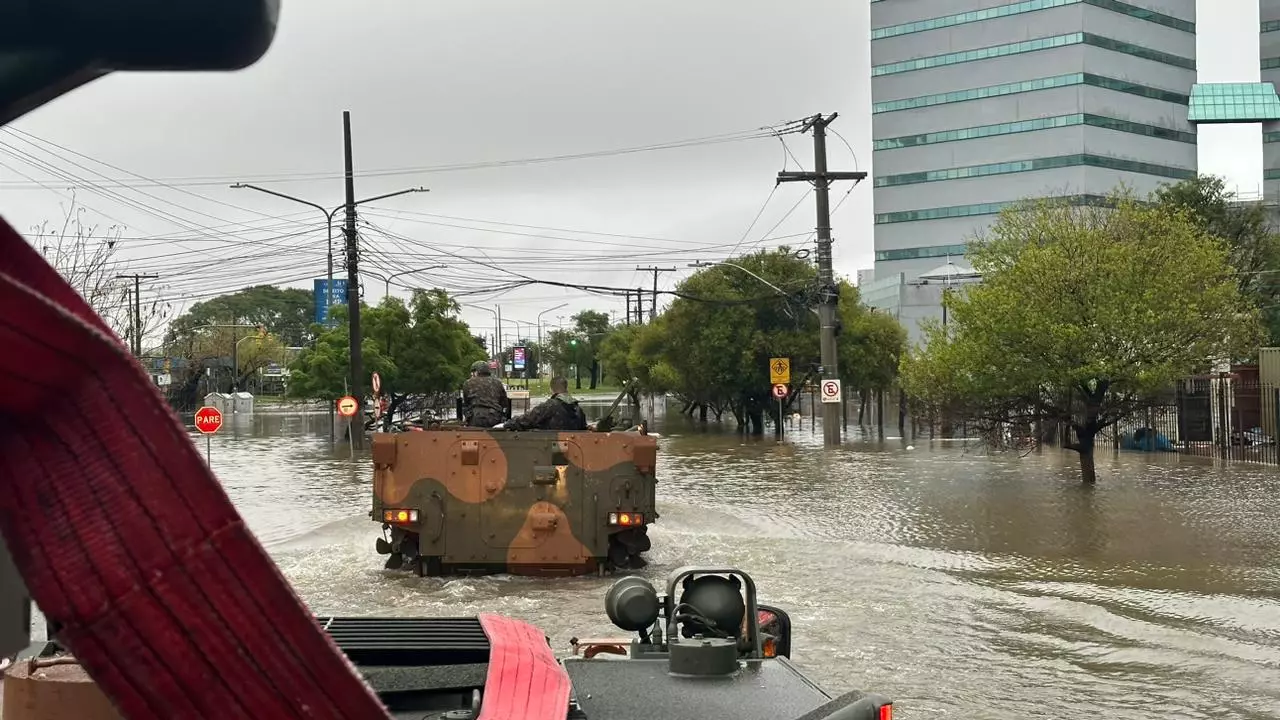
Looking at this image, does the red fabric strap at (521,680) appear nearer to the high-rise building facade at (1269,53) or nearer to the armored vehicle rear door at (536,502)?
the armored vehicle rear door at (536,502)

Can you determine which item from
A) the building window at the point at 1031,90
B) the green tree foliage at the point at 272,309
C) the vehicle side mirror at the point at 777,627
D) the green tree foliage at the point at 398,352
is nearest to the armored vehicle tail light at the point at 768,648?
the vehicle side mirror at the point at 777,627

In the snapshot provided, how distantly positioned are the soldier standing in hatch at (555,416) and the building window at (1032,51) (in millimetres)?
64393

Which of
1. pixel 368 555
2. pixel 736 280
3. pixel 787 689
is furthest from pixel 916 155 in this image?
pixel 787 689

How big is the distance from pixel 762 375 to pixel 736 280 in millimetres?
3199

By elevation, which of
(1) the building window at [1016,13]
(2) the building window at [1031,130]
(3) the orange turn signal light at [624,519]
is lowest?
(3) the orange turn signal light at [624,519]

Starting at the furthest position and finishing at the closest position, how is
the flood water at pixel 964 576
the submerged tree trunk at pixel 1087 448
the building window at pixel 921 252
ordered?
the building window at pixel 921 252 < the submerged tree trunk at pixel 1087 448 < the flood water at pixel 964 576

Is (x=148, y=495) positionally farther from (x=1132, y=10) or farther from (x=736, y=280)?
(x=1132, y=10)

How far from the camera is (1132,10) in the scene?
72.9 m

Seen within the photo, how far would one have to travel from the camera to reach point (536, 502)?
1292cm

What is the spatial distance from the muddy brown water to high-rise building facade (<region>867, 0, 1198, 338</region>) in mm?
47504

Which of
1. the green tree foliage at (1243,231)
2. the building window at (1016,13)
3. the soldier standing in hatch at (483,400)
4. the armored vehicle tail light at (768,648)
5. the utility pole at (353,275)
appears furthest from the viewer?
the building window at (1016,13)

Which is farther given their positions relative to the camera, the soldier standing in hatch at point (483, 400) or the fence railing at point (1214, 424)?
the fence railing at point (1214, 424)

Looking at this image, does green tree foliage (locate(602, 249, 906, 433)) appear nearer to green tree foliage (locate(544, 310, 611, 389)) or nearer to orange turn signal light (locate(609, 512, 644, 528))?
orange turn signal light (locate(609, 512, 644, 528))

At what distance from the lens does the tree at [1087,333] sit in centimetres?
2189
